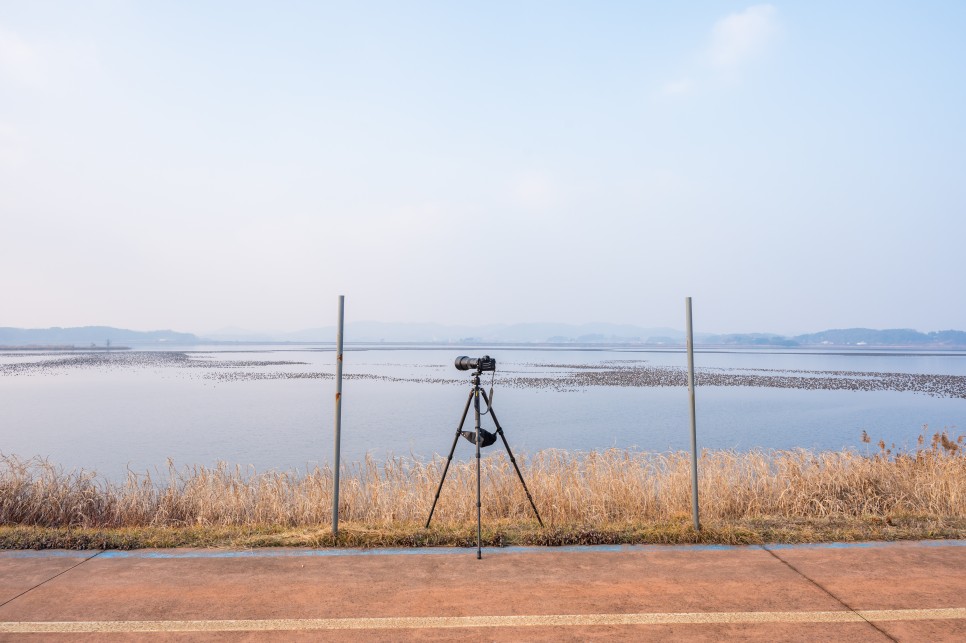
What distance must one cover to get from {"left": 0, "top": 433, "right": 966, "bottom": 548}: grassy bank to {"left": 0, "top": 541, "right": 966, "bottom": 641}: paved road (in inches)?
12.9

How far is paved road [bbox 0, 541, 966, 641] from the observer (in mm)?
4387

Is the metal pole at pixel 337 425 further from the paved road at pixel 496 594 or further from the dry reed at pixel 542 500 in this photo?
the dry reed at pixel 542 500

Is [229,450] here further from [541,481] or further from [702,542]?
[702,542]

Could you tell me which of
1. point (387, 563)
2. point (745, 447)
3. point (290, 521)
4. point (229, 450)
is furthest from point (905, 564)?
point (229, 450)

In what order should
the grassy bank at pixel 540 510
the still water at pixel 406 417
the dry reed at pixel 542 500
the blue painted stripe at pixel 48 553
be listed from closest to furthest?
1. the blue painted stripe at pixel 48 553
2. the grassy bank at pixel 540 510
3. the dry reed at pixel 542 500
4. the still water at pixel 406 417

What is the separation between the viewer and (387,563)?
18.9 ft

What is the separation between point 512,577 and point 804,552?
2.73 m

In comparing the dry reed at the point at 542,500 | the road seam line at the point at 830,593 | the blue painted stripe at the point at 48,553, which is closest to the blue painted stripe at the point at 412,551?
the blue painted stripe at the point at 48,553

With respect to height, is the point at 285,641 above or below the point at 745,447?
above

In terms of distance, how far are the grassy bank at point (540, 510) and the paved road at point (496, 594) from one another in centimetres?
33

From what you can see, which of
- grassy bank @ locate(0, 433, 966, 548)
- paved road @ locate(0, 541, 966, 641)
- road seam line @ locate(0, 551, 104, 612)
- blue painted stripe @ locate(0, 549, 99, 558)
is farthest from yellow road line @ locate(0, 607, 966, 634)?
grassy bank @ locate(0, 433, 966, 548)

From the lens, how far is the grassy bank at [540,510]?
6.41 metres

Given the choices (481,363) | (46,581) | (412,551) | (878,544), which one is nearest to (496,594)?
(412,551)

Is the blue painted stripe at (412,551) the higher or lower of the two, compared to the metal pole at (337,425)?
lower
